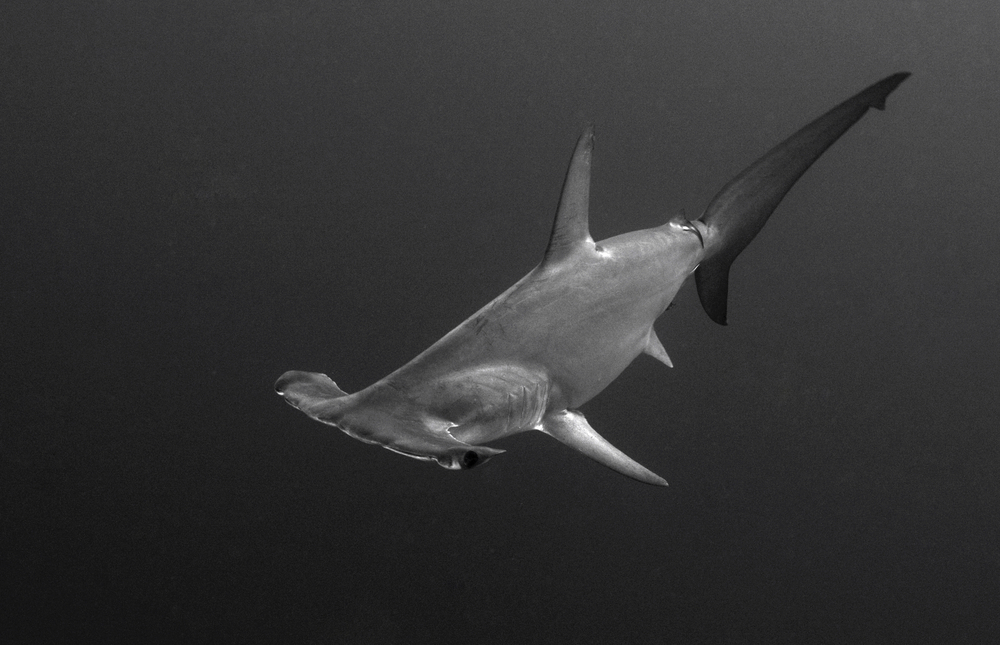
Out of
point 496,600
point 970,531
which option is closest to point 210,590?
point 496,600

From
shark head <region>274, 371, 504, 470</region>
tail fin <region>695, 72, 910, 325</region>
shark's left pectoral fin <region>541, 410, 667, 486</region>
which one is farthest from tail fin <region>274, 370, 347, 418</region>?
tail fin <region>695, 72, 910, 325</region>

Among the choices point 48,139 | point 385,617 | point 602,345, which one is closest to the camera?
point 602,345

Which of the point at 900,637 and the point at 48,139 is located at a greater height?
the point at 48,139

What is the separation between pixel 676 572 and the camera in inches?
303

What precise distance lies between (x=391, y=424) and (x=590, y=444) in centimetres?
67

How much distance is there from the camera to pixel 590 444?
1.83 metres

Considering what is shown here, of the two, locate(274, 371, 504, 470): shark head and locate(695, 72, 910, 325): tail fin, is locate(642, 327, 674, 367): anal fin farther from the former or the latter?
locate(274, 371, 504, 470): shark head

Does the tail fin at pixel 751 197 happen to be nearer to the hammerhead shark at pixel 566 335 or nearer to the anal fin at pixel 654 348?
the hammerhead shark at pixel 566 335

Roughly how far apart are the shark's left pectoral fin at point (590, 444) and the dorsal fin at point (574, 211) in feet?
1.49

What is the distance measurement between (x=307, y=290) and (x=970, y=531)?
9.63 meters

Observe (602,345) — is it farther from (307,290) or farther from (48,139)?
(48,139)

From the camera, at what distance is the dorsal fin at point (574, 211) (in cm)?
194

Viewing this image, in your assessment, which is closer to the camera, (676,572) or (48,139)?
(676,572)

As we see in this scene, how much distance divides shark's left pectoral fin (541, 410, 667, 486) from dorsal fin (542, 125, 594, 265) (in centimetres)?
→ 45
